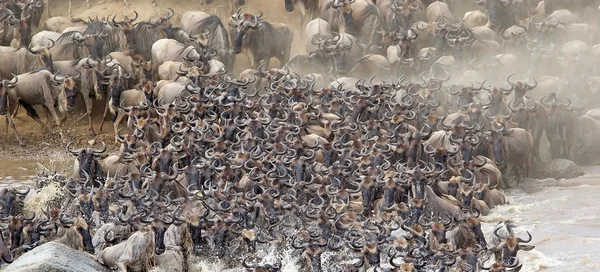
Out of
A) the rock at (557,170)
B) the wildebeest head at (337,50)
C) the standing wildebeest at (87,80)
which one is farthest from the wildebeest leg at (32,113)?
the rock at (557,170)

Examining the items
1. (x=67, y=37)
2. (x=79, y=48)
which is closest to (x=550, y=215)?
(x=79, y=48)

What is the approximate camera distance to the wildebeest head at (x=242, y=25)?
88.6ft

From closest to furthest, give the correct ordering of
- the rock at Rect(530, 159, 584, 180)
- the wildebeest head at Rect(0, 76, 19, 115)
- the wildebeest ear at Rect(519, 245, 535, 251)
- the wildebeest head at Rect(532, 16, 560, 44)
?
the wildebeest ear at Rect(519, 245, 535, 251) < the rock at Rect(530, 159, 584, 180) < the wildebeest head at Rect(0, 76, 19, 115) < the wildebeest head at Rect(532, 16, 560, 44)

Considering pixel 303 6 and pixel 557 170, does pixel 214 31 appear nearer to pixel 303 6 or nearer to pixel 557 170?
pixel 303 6

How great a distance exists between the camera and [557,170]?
23281mm

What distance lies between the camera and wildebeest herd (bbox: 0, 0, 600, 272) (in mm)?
17844

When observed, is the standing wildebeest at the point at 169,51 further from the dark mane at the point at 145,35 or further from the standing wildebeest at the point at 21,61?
the standing wildebeest at the point at 21,61

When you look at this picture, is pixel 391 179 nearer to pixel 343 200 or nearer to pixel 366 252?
pixel 343 200

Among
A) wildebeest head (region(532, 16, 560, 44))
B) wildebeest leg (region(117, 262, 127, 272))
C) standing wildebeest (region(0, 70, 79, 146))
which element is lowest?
standing wildebeest (region(0, 70, 79, 146))

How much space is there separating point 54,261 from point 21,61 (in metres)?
10.9

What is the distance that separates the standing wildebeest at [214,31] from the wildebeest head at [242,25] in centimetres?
25

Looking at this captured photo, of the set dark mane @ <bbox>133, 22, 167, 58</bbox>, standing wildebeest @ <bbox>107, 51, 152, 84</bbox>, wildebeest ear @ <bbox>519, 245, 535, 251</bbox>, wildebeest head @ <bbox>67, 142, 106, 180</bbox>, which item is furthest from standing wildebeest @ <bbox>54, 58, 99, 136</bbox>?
wildebeest ear @ <bbox>519, 245, 535, 251</bbox>

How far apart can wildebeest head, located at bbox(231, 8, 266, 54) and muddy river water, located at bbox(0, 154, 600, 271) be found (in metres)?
4.60

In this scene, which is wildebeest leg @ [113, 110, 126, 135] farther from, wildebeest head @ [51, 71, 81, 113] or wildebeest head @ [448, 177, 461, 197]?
wildebeest head @ [448, 177, 461, 197]
